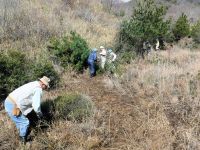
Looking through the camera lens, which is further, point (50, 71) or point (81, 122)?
point (50, 71)

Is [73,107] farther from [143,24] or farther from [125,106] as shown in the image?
[143,24]

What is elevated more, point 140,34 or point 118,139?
point 140,34

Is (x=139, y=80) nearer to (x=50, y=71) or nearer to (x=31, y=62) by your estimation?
(x=50, y=71)

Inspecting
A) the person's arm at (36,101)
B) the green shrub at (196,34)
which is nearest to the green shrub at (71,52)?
the person's arm at (36,101)

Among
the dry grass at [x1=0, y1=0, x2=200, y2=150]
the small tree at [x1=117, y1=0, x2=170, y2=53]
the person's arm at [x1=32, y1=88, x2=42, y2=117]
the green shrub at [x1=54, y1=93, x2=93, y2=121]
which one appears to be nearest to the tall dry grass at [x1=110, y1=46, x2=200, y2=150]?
the dry grass at [x1=0, y1=0, x2=200, y2=150]

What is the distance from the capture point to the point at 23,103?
665 centimetres

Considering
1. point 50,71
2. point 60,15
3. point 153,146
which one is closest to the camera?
point 153,146

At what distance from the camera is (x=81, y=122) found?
757 cm

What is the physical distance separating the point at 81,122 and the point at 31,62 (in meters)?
4.02

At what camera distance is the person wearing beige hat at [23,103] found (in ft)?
21.7

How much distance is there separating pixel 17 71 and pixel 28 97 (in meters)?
3.14

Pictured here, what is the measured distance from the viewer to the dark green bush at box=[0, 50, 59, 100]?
9.31 metres

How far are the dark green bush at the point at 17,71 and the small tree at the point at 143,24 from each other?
526cm

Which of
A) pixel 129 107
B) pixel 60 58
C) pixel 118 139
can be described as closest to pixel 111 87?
pixel 129 107
